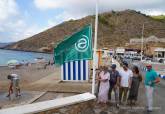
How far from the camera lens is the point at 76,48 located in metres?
10.7

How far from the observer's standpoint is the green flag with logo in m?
10.6

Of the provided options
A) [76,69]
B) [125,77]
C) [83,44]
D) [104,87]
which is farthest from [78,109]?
[125,77]

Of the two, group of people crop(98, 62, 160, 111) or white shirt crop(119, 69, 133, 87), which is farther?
white shirt crop(119, 69, 133, 87)

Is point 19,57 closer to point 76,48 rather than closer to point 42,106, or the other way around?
point 76,48

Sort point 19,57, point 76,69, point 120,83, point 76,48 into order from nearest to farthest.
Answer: point 76,48 < point 76,69 < point 120,83 < point 19,57

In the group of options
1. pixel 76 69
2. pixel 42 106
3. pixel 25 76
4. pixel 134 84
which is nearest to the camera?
pixel 42 106

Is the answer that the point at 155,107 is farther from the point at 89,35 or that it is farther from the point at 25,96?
the point at 25,96

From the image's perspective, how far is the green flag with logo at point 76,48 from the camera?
34.8ft

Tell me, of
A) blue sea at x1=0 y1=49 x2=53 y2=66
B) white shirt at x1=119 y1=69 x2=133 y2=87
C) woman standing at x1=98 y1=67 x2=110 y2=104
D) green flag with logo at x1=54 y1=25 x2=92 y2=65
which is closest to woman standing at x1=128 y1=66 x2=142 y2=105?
white shirt at x1=119 y1=69 x2=133 y2=87

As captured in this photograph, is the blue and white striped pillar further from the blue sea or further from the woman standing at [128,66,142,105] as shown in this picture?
the blue sea

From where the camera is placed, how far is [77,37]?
10766mm

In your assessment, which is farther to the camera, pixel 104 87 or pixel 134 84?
pixel 134 84

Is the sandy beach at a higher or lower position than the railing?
lower

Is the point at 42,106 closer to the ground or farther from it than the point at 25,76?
farther from it
